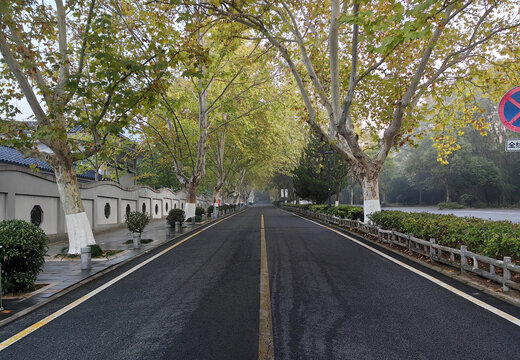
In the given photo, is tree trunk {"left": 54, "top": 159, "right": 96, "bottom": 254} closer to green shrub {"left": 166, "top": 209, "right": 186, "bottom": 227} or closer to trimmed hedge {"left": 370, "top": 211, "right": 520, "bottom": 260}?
green shrub {"left": 166, "top": 209, "right": 186, "bottom": 227}

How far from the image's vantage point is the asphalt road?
11.9ft

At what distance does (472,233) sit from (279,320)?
4.69 m

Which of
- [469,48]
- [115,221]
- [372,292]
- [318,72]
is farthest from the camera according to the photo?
[115,221]

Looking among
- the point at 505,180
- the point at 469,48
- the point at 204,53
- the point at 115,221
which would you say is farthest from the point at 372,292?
the point at 505,180

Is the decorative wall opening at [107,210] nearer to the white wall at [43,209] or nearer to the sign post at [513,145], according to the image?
the white wall at [43,209]

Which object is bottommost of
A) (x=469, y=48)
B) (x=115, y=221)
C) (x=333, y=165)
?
(x=115, y=221)

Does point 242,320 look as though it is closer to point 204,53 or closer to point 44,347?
point 44,347

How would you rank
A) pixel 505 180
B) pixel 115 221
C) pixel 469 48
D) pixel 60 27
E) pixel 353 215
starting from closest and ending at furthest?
pixel 60 27 → pixel 469 48 → pixel 353 215 → pixel 115 221 → pixel 505 180

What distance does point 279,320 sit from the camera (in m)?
4.43

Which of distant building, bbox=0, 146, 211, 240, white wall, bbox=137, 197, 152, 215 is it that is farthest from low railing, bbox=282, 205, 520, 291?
white wall, bbox=137, 197, 152, 215

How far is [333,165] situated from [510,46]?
2169cm

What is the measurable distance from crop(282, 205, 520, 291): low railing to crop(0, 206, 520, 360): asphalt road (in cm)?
54

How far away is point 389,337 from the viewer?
388cm

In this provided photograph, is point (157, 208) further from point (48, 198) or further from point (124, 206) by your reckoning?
point (48, 198)
